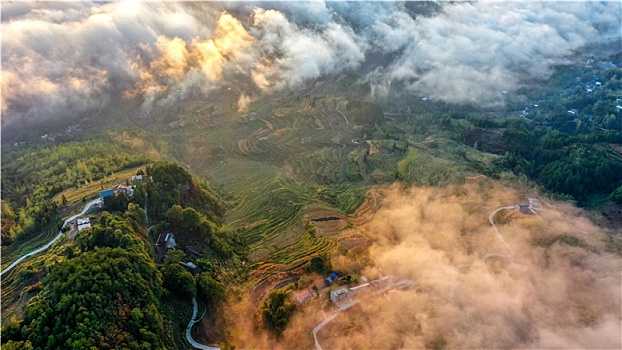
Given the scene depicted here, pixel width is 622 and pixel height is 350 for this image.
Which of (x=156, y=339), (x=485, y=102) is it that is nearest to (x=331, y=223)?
(x=156, y=339)

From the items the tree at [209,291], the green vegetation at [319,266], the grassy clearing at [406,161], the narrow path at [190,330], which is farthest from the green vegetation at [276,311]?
the grassy clearing at [406,161]

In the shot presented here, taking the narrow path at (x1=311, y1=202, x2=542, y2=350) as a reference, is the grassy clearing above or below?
below

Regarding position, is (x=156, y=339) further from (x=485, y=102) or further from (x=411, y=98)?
(x=485, y=102)

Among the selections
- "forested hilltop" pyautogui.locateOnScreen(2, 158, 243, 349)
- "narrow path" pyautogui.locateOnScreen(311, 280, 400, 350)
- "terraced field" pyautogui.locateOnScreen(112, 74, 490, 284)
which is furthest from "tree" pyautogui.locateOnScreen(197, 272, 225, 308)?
"narrow path" pyautogui.locateOnScreen(311, 280, 400, 350)

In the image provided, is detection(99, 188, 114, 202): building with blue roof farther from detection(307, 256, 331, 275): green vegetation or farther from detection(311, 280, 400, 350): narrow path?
detection(311, 280, 400, 350): narrow path

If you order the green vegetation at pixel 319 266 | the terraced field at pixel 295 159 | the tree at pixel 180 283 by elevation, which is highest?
the tree at pixel 180 283

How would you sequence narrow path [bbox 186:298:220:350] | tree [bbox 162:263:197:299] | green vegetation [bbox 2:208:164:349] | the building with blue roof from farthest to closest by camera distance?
the building with blue roof < tree [bbox 162:263:197:299] < narrow path [bbox 186:298:220:350] < green vegetation [bbox 2:208:164:349]

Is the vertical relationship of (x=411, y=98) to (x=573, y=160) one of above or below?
below

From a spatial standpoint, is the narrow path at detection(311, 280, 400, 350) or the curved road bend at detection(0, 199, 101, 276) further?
the curved road bend at detection(0, 199, 101, 276)

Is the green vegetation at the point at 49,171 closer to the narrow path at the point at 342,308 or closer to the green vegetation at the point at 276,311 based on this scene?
the green vegetation at the point at 276,311
